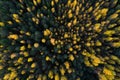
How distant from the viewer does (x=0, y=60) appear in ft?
11.9

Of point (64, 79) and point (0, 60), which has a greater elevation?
point (0, 60)

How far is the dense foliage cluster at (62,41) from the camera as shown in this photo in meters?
3.51

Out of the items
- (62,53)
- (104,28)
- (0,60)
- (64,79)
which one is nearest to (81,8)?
(104,28)

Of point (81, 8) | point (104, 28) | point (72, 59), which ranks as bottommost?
point (72, 59)

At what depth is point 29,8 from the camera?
3.61m

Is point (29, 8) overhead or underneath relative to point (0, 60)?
overhead

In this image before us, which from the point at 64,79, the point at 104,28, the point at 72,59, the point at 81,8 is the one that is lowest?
the point at 64,79

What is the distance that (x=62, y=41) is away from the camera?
352 cm

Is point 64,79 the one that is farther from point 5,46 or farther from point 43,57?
point 5,46

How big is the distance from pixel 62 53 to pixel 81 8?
68cm

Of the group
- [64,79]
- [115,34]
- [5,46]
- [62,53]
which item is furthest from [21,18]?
[115,34]

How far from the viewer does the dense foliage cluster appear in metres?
3.51

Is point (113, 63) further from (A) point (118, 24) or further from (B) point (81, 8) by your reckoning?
(B) point (81, 8)

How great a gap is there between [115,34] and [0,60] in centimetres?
163
